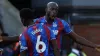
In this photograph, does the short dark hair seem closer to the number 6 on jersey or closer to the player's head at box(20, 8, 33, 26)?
the player's head at box(20, 8, 33, 26)

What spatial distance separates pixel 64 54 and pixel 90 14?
1.86 metres

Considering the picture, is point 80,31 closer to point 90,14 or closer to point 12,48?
point 90,14

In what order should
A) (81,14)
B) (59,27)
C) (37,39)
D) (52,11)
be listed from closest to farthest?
(37,39) → (52,11) → (59,27) → (81,14)

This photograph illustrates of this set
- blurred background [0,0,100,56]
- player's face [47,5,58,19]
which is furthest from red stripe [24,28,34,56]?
blurred background [0,0,100,56]

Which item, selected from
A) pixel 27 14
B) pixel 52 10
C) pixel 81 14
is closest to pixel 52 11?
pixel 52 10

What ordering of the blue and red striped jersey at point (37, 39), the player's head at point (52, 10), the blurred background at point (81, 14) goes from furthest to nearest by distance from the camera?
the blurred background at point (81, 14) → the player's head at point (52, 10) → the blue and red striped jersey at point (37, 39)

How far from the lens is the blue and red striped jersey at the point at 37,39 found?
5.29 m

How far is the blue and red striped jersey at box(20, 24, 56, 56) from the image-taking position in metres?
5.29

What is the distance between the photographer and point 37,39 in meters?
5.29

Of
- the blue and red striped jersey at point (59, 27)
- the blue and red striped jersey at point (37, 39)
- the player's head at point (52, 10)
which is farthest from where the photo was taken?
the blue and red striped jersey at point (59, 27)

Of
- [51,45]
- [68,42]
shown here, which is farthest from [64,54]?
[51,45]

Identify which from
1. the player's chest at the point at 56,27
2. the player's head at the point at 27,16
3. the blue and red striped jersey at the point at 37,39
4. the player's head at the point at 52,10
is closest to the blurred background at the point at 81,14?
the player's chest at the point at 56,27

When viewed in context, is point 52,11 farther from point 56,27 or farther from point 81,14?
point 81,14

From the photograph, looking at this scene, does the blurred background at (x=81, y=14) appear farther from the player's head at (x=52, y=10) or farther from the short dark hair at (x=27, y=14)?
the short dark hair at (x=27, y=14)
